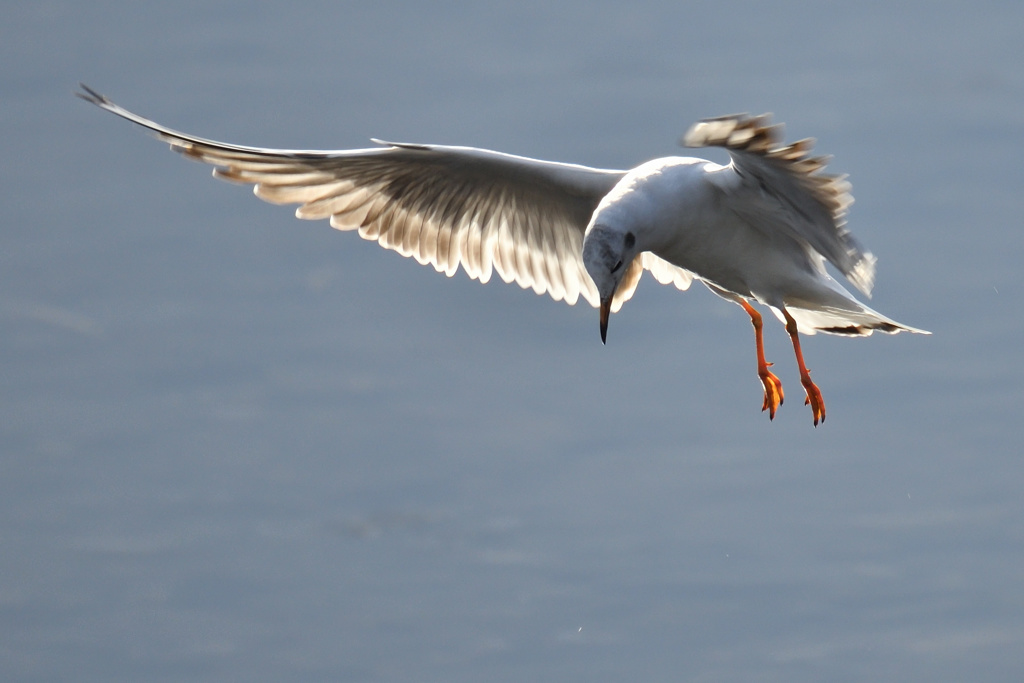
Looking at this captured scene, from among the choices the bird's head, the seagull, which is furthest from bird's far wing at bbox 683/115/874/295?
the bird's head

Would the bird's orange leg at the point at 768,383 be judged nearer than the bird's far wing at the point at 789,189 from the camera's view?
No

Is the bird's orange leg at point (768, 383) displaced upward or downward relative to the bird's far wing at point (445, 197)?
downward

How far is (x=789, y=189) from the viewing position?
5891mm

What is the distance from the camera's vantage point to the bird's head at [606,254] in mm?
5969

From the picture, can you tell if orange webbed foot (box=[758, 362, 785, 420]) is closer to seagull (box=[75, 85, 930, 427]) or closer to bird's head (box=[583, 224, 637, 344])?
seagull (box=[75, 85, 930, 427])

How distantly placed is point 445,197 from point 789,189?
7.45ft

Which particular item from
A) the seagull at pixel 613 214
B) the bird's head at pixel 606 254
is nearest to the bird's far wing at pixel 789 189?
the seagull at pixel 613 214

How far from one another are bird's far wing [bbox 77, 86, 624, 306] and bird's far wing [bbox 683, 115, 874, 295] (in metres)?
1.02

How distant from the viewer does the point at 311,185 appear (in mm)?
7395

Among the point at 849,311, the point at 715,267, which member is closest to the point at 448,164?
the point at 715,267

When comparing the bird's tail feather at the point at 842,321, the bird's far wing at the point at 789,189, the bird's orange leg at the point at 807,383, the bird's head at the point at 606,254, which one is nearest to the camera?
the bird's far wing at the point at 789,189

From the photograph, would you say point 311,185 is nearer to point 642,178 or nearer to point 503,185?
point 503,185

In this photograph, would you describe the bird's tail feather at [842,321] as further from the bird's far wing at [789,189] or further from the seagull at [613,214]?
the bird's far wing at [789,189]

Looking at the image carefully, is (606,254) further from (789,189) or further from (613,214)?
(789,189)
